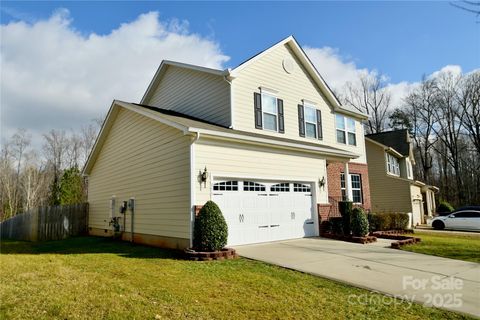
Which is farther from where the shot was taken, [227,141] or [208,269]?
[227,141]

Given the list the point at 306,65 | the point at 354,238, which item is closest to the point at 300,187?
the point at 354,238

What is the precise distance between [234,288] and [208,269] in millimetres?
1679

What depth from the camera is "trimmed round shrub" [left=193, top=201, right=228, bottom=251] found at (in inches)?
363

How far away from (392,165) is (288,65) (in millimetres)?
18027

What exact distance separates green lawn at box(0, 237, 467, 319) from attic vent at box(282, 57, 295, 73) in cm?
1079

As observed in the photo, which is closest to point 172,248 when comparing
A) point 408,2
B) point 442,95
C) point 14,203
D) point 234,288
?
point 234,288

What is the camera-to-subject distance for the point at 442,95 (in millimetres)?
42000

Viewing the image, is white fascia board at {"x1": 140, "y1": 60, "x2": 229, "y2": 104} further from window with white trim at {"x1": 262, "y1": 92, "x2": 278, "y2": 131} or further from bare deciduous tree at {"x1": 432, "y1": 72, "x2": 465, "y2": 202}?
bare deciduous tree at {"x1": 432, "y1": 72, "x2": 465, "y2": 202}

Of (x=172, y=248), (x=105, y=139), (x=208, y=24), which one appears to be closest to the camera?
(x=172, y=248)

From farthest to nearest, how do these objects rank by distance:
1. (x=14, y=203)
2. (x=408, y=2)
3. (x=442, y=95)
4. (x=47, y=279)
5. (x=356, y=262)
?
(x=442, y=95) → (x=14, y=203) → (x=408, y=2) → (x=356, y=262) → (x=47, y=279)

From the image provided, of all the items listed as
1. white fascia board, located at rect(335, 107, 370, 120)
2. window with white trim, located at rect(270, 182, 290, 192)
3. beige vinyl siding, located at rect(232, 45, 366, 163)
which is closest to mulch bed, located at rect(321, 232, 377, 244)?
window with white trim, located at rect(270, 182, 290, 192)

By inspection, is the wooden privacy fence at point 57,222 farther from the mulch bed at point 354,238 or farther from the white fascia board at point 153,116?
the mulch bed at point 354,238

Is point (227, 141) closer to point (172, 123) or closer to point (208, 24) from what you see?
point (172, 123)

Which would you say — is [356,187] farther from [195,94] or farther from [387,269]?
[387,269]
